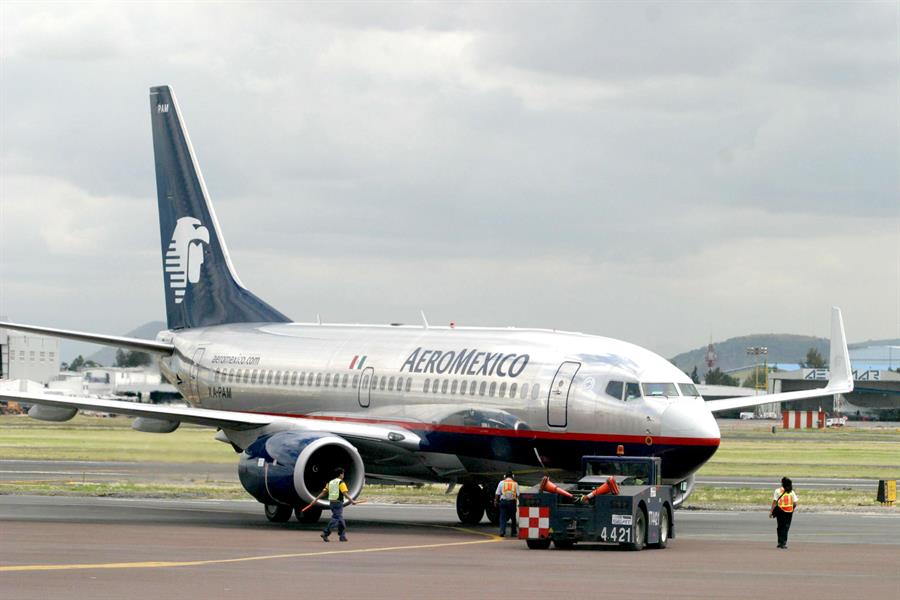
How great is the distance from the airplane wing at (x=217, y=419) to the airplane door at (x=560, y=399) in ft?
13.9

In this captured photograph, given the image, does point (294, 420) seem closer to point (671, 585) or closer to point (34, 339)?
point (671, 585)

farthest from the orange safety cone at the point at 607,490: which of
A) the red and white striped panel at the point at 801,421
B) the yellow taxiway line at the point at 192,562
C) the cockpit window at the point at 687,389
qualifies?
the red and white striped panel at the point at 801,421

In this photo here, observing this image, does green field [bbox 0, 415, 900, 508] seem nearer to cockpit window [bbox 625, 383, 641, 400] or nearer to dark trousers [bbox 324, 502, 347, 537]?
dark trousers [bbox 324, 502, 347, 537]

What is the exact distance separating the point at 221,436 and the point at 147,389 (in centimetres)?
13912

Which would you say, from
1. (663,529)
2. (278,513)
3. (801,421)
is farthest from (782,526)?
(801,421)

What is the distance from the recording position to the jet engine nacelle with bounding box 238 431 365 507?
38250 mm

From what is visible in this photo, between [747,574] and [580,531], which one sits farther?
[580,531]

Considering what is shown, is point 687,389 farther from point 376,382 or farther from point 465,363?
point 376,382

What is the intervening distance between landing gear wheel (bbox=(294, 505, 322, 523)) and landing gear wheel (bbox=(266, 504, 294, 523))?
476 millimetres

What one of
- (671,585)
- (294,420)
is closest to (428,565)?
(671,585)

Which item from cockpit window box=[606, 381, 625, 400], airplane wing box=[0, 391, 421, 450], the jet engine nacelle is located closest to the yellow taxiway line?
the jet engine nacelle

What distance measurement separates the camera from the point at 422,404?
40.8m

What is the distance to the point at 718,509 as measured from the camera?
49.8m

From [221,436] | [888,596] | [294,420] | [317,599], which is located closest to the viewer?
[317,599]
